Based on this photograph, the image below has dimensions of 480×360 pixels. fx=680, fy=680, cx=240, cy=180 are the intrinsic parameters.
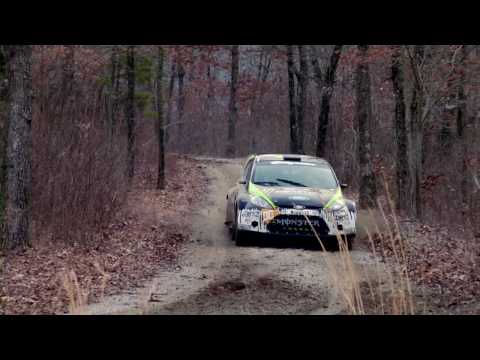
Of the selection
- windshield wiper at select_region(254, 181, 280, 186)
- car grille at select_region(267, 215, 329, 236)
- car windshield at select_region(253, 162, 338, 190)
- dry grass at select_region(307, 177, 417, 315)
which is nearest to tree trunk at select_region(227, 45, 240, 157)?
car windshield at select_region(253, 162, 338, 190)

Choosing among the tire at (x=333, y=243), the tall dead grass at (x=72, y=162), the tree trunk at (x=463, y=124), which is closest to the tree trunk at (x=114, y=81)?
the tall dead grass at (x=72, y=162)

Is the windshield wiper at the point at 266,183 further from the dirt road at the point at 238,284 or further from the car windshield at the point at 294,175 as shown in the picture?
the dirt road at the point at 238,284

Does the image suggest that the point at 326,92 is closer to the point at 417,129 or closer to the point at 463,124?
the point at 417,129

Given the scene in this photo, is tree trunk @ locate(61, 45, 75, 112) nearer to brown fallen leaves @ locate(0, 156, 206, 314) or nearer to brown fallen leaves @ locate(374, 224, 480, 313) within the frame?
brown fallen leaves @ locate(0, 156, 206, 314)

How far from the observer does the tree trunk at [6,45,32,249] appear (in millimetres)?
11625

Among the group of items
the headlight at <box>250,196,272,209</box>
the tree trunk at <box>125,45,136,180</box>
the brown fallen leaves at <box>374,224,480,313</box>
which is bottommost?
the brown fallen leaves at <box>374,224,480,313</box>

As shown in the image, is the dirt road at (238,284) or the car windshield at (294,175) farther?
the car windshield at (294,175)

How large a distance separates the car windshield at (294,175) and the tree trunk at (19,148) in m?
4.43

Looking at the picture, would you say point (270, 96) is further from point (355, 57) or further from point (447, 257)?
point (447, 257)

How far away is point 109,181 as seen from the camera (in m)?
15.7

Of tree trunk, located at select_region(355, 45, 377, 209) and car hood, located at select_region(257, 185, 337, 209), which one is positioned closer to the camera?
car hood, located at select_region(257, 185, 337, 209)

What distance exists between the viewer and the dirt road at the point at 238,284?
8.36 meters

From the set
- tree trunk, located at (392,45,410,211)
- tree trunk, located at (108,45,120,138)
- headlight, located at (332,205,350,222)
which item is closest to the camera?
headlight, located at (332,205,350,222)

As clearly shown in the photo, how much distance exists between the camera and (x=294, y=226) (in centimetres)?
1242
